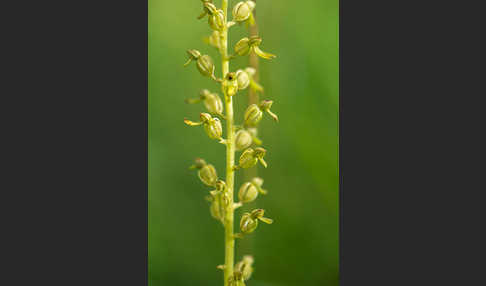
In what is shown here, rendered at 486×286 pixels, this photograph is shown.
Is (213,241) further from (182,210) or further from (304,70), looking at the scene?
(304,70)

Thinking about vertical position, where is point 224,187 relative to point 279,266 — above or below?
above

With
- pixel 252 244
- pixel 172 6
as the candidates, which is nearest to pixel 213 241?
pixel 252 244

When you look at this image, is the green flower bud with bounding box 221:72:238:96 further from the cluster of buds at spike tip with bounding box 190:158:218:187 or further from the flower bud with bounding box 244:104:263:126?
the cluster of buds at spike tip with bounding box 190:158:218:187

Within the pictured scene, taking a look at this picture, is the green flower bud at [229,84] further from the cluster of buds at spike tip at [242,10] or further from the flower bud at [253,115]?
the cluster of buds at spike tip at [242,10]

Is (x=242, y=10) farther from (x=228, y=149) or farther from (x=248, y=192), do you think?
(x=248, y=192)

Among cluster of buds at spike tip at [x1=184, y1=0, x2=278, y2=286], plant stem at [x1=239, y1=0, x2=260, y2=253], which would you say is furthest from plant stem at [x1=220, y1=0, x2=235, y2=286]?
plant stem at [x1=239, y1=0, x2=260, y2=253]

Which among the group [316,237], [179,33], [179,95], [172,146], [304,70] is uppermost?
[179,33]

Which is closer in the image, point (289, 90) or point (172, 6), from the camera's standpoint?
point (172, 6)
